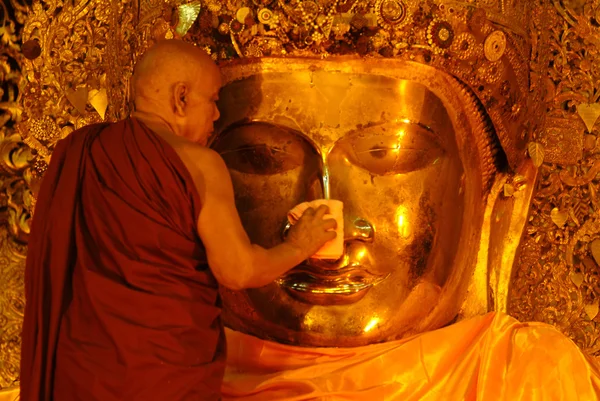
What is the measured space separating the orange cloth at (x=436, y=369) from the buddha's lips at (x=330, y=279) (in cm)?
19

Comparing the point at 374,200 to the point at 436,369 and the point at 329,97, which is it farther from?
the point at 436,369

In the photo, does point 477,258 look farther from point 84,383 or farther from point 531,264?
point 84,383

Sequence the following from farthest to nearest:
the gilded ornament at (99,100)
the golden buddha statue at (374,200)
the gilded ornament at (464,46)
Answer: the gilded ornament at (99,100)
the gilded ornament at (464,46)
the golden buddha statue at (374,200)

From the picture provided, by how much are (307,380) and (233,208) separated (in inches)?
26.2

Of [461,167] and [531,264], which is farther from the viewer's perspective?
[531,264]

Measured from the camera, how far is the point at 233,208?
2.79 metres

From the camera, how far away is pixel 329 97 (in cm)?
337

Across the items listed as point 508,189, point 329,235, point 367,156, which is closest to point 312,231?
point 329,235

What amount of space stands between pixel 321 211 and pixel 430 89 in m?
0.66

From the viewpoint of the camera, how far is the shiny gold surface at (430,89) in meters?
3.31

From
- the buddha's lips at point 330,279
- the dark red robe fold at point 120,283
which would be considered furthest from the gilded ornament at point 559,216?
the dark red robe fold at point 120,283

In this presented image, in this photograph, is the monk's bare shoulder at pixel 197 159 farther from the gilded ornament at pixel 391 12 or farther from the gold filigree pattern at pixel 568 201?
the gold filigree pattern at pixel 568 201

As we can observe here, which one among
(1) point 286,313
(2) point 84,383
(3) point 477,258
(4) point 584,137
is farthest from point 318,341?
(4) point 584,137

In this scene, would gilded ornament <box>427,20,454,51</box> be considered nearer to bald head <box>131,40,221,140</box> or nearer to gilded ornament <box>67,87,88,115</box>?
bald head <box>131,40,221,140</box>
